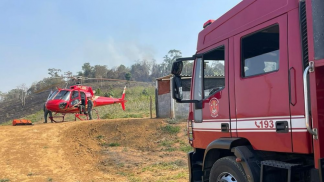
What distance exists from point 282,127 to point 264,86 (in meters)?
0.51

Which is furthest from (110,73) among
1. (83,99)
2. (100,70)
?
(83,99)

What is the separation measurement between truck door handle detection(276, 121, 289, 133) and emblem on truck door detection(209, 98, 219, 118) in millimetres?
1181

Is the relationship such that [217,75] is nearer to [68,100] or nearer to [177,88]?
[177,88]

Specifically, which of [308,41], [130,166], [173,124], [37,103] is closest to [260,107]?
→ [308,41]

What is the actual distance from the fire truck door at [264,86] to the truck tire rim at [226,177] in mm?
550

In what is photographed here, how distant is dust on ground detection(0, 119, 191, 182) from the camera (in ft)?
27.6

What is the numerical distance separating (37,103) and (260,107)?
151ft

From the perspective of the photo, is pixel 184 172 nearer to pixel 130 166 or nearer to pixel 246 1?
pixel 130 166

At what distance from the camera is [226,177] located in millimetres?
3768

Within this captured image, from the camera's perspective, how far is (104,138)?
13.7m

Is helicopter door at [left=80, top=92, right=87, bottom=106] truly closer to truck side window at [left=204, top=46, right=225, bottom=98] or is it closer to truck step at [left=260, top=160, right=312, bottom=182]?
truck side window at [left=204, top=46, right=225, bottom=98]

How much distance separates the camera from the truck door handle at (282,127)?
2.93 metres

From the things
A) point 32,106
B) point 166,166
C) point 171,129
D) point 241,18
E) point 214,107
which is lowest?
point 166,166

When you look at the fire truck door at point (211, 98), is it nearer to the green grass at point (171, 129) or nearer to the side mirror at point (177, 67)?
the side mirror at point (177, 67)
